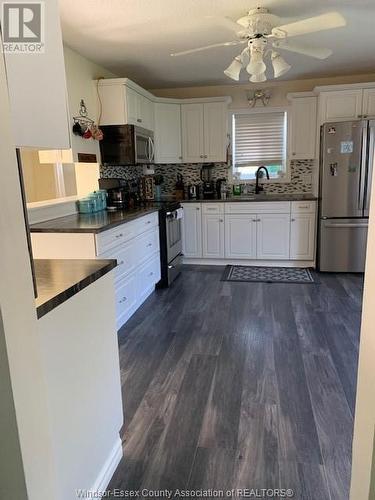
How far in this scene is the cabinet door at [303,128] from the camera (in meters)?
4.73

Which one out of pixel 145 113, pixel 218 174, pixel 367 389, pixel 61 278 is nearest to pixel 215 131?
pixel 218 174

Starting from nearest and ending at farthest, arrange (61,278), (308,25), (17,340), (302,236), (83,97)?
1. (17,340)
2. (61,278)
3. (308,25)
4. (83,97)
5. (302,236)

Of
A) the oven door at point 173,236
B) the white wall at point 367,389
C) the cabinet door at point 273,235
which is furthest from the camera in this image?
the cabinet door at point 273,235

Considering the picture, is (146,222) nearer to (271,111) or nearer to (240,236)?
(240,236)

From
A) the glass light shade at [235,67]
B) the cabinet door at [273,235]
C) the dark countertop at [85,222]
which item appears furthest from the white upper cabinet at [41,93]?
the cabinet door at [273,235]

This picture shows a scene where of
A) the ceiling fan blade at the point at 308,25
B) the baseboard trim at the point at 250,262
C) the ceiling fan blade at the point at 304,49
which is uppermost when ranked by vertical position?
the ceiling fan blade at the point at 308,25

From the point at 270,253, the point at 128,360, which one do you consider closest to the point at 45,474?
the point at 128,360

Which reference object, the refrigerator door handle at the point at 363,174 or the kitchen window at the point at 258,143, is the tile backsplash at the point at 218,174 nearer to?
the kitchen window at the point at 258,143

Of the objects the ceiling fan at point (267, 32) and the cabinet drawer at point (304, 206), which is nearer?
the ceiling fan at point (267, 32)

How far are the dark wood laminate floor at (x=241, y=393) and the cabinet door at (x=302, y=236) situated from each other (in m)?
1.12

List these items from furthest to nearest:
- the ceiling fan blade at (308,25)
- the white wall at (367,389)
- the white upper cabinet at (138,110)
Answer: the white upper cabinet at (138,110), the ceiling fan blade at (308,25), the white wall at (367,389)

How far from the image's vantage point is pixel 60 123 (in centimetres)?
115

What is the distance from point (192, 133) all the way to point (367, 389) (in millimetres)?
4591

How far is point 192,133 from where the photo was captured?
5.11 m
